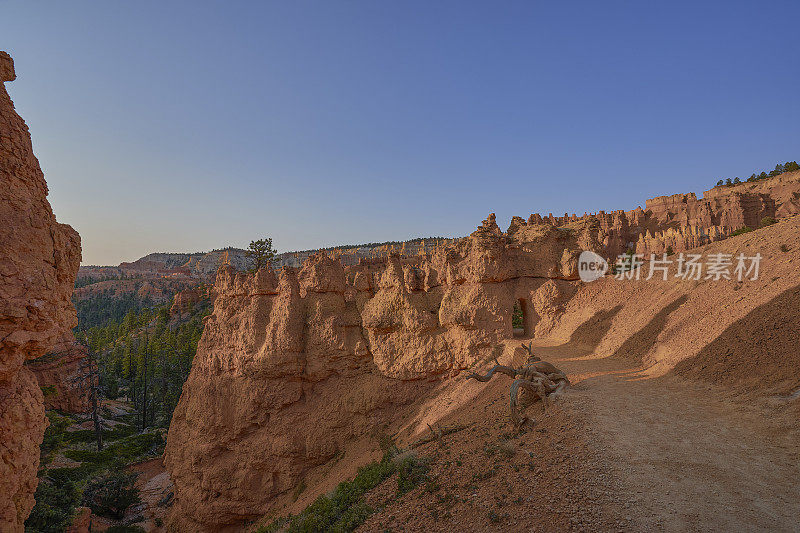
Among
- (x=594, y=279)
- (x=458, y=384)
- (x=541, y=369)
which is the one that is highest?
(x=594, y=279)

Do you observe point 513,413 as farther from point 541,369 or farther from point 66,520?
point 66,520

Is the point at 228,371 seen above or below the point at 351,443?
above

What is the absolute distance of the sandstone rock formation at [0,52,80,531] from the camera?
5062 mm

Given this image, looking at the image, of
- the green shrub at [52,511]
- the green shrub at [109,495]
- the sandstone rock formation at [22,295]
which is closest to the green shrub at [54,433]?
the green shrub at [109,495]

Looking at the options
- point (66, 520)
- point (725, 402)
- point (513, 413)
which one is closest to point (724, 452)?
point (725, 402)

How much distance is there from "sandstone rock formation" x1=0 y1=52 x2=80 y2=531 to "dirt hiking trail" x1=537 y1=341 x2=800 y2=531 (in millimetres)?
9257

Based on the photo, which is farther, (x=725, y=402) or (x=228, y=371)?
(x=228, y=371)

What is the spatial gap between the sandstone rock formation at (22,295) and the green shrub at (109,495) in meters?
20.0

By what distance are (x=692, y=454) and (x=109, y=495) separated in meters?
26.9

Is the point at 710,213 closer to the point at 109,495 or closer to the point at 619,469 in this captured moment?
the point at 619,469

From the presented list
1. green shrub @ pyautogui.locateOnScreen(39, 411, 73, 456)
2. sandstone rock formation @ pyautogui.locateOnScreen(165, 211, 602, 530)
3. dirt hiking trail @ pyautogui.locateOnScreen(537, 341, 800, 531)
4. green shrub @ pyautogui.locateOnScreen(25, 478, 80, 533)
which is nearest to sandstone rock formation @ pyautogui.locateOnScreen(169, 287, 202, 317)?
green shrub @ pyautogui.locateOnScreen(39, 411, 73, 456)

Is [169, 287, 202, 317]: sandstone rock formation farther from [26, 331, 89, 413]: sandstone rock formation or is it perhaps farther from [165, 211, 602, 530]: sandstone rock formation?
[165, 211, 602, 530]: sandstone rock formation

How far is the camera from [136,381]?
4600 centimetres

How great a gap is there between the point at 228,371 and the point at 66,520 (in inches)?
315
